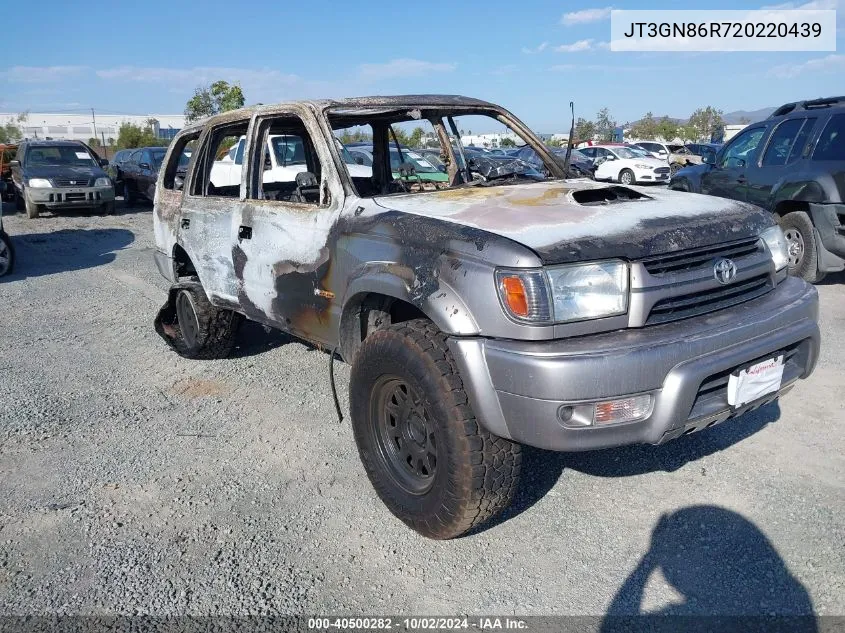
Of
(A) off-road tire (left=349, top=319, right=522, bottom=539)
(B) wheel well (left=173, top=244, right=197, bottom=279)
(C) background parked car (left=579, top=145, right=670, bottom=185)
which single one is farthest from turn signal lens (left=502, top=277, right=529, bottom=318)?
(C) background parked car (left=579, top=145, right=670, bottom=185)

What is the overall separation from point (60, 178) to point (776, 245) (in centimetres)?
1436

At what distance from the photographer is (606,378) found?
2430 mm

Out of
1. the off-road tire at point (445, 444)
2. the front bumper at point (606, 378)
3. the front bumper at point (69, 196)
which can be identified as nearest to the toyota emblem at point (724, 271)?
the front bumper at point (606, 378)

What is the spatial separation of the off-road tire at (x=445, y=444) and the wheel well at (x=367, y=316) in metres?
0.35

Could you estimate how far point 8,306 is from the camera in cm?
741

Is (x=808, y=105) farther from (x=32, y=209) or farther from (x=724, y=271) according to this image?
(x=32, y=209)

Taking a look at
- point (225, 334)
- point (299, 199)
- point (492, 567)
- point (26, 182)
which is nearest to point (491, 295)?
point (492, 567)

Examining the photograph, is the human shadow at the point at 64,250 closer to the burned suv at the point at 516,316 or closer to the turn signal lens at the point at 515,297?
the burned suv at the point at 516,316

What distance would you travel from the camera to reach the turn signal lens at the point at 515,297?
251cm

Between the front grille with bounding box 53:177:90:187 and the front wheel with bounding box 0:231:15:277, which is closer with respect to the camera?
the front wheel with bounding box 0:231:15:277

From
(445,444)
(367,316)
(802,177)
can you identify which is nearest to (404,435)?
(445,444)

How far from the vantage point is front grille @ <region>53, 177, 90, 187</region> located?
46.1 ft

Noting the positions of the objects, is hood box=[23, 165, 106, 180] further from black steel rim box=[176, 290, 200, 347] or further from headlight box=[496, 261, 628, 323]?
headlight box=[496, 261, 628, 323]

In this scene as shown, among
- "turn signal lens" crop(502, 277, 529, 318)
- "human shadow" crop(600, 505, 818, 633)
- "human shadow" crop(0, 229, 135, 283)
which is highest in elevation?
"turn signal lens" crop(502, 277, 529, 318)
